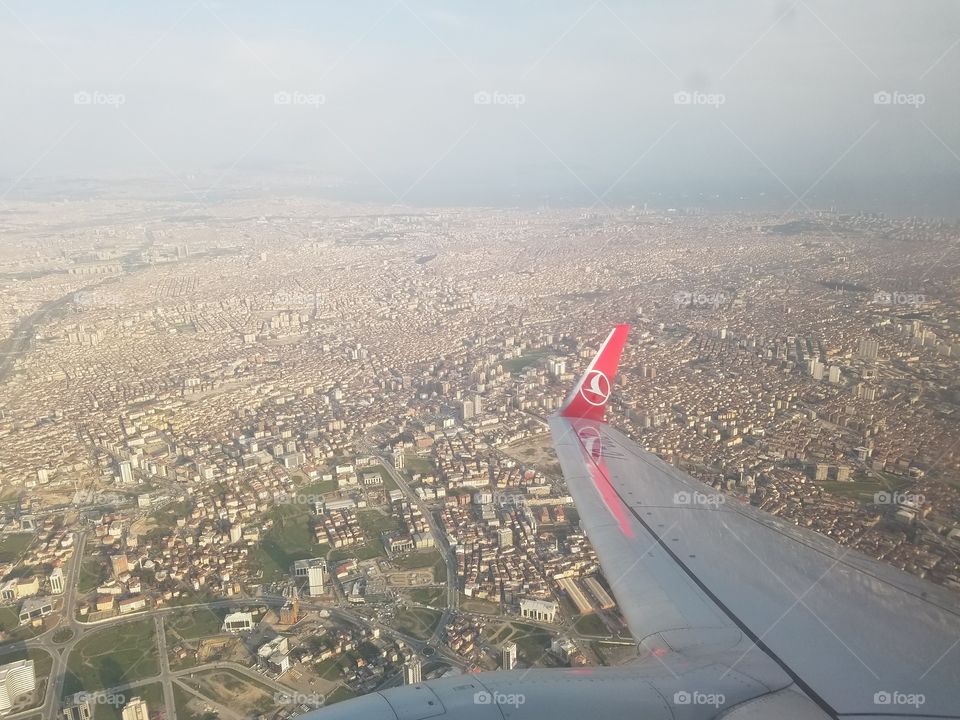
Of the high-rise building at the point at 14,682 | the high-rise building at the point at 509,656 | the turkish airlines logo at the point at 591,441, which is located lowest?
the high-rise building at the point at 14,682

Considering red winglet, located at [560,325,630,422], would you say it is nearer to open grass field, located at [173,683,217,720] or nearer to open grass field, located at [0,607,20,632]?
open grass field, located at [173,683,217,720]

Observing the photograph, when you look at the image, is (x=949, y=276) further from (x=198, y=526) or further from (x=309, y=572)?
(x=198, y=526)

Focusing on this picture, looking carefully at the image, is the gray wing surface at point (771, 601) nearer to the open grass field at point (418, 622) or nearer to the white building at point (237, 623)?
the open grass field at point (418, 622)

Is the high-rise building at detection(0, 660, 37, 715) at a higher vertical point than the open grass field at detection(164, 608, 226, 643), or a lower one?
lower

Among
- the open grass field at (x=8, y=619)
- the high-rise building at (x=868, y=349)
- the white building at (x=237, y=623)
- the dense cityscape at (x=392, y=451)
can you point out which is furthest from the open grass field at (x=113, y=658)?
the high-rise building at (x=868, y=349)

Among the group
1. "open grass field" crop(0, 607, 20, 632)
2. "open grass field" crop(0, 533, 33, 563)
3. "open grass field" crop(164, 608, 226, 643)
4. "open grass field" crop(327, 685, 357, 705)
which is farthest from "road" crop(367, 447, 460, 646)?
"open grass field" crop(0, 533, 33, 563)

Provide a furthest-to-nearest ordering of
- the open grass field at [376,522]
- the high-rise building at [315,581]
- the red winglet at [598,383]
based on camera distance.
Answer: the open grass field at [376,522] < the high-rise building at [315,581] < the red winglet at [598,383]

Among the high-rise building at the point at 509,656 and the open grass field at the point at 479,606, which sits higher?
the open grass field at the point at 479,606

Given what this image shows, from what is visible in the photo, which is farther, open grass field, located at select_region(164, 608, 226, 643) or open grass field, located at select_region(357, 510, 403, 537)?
open grass field, located at select_region(357, 510, 403, 537)
